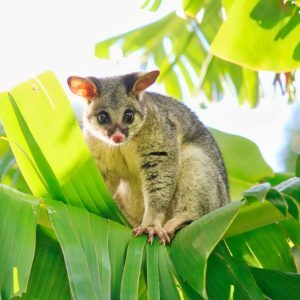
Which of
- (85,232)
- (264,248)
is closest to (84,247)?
(85,232)

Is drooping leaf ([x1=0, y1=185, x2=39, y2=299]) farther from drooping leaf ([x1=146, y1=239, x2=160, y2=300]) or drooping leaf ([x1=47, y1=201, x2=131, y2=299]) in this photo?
drooping leaf ([x1=146, y1=239, x2=160, y2=300])

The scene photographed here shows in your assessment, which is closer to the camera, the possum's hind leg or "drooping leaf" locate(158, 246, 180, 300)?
"drooping leaf" locate(158, 246, 180, 300)

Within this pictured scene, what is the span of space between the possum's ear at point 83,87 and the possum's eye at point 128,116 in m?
0.26

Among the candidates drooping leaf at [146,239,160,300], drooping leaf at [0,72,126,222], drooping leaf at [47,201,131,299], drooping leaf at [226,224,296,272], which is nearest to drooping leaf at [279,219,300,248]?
drooping leaf at [226,224,296,272]

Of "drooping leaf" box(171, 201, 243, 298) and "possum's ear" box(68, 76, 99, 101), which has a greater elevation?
"possum's ear" box(68, 76, 99, 101)

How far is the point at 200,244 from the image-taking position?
262 centimetres

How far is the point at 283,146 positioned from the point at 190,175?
554 inches

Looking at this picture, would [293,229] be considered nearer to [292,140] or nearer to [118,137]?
[118,137]

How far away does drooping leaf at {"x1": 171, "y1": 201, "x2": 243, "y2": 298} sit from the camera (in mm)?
2506

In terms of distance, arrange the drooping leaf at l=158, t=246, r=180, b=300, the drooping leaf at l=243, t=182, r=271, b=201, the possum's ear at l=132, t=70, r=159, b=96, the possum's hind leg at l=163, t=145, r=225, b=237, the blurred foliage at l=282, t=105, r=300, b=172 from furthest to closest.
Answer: the blurred foliage at l=282, t=105, r=300, b=172 < the possum's ear at l=132, t=70, r=159, b=96 < the possum's hind leg at l=163, t=145, r=225, b=237 < the drooping leaf at l=158, t=246, r=180, b=300 < the drooping leaf at l=243, t=182, r=271, b=201

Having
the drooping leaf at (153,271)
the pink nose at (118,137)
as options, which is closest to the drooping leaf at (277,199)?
the drooping leaf at (153,271)

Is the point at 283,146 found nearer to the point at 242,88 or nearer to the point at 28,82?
the point at 242,88

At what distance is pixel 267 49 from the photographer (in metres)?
3.69

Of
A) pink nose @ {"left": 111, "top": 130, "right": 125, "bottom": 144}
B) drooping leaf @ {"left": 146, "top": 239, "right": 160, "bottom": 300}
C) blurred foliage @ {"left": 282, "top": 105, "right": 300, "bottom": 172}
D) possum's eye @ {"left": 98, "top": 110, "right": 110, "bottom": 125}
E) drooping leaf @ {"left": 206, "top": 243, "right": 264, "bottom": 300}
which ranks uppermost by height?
possum's eye @ {"left": 98, "top": 110, "right": 110, "bottom": 125}
